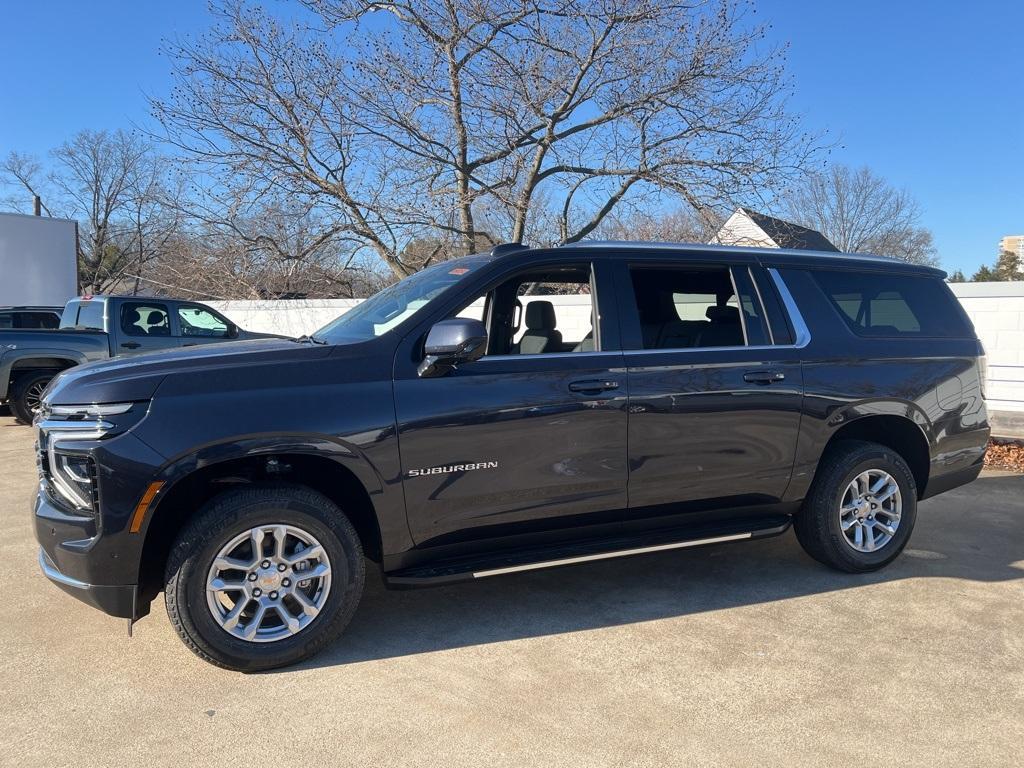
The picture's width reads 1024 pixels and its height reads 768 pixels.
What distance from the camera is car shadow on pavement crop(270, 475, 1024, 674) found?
388 cm

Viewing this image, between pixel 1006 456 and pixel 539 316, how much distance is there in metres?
6.63

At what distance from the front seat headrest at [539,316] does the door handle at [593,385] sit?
595 millimetres

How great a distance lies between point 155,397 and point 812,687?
307 cm

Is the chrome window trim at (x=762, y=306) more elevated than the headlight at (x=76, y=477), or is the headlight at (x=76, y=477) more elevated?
the chrome window trim at (x=762, y=306)

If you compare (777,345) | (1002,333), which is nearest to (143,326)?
(777,345)

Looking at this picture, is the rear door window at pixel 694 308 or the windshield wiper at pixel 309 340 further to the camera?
the rear door window at pixel 694 308

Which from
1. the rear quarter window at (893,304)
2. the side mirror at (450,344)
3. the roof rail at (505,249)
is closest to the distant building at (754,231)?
the rear quarter window at (893,304)

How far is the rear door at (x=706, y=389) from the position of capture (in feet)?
13.3

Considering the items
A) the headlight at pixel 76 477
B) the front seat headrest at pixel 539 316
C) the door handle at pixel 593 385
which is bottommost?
the headlight at pixel 76 477

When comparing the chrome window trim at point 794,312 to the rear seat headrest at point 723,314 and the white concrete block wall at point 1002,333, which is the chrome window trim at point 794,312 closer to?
the rear seat headrest at point 723,314

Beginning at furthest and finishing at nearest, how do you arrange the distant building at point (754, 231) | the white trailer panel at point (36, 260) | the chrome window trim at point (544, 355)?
the white trailer panel at point (36, 260)
the distant building at point (754, 231)
the chrome window trim at point (544, 355)

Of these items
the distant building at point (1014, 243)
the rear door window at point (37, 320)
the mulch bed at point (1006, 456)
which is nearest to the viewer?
the mulch bed at point (1006, 456)

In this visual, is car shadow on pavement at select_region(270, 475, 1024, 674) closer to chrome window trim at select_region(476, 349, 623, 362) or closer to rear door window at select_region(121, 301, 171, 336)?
chrome window trim at select_region(476, 349, 623, 362)

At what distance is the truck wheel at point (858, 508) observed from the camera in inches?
182
